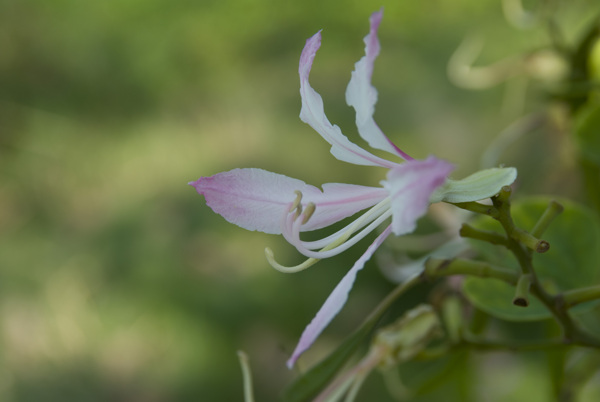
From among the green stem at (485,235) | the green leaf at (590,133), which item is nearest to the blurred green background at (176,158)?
the green leaf at (590,133)

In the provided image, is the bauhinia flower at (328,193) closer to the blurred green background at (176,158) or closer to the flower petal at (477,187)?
the flower petal at (477,187)

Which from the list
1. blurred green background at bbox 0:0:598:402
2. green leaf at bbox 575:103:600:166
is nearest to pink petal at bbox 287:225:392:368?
green leaf at bbox 575:103:600:166

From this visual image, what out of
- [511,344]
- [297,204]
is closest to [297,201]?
[297,204]

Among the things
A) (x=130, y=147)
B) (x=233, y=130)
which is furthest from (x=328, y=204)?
(x=130, y=147)

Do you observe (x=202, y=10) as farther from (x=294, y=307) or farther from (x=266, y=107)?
(x=294, y=307)

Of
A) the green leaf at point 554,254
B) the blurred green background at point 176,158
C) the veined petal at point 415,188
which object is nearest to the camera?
the veined petal at point 415,188

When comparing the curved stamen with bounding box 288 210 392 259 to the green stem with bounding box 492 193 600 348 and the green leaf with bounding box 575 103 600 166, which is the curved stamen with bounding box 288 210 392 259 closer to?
the green stem with bounding box 492 193 600 348

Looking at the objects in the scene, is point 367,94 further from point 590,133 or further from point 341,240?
point 590,133
